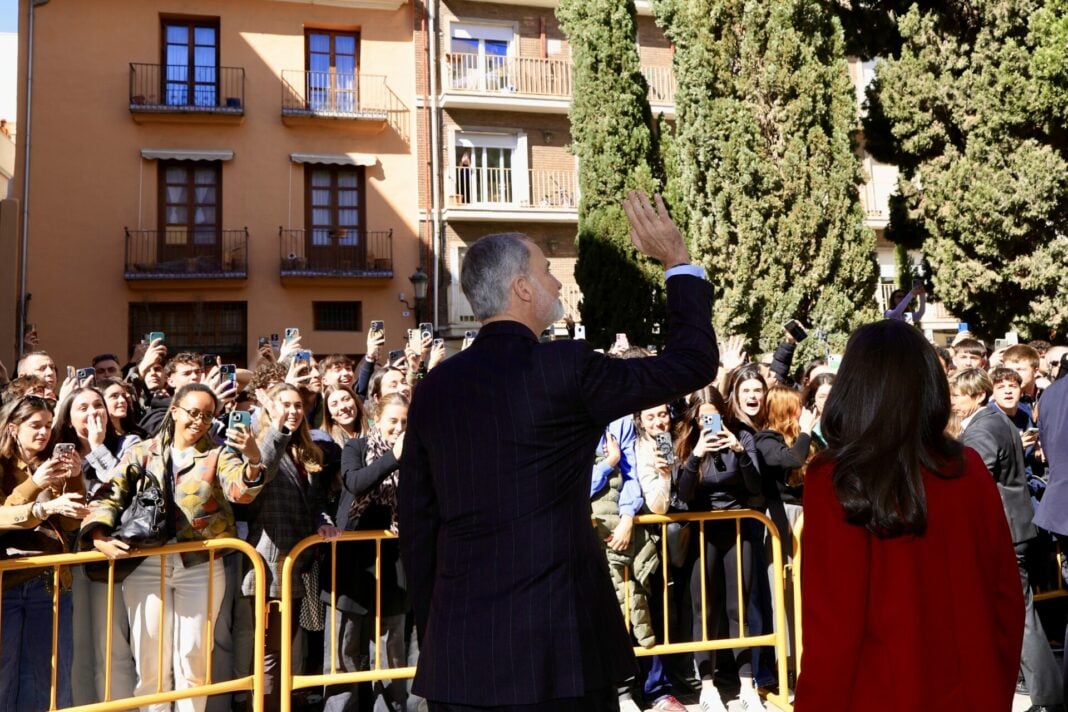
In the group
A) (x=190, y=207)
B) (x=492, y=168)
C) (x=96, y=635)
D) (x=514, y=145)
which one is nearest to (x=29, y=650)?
(x=96, y=635)

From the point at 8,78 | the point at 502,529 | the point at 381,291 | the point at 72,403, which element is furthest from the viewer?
the point at 8,78

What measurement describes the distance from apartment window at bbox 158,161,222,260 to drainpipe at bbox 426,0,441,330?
4529mm

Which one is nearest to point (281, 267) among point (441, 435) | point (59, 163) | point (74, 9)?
point (59, 163)

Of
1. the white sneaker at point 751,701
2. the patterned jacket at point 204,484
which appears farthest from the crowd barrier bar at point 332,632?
the white sneaker at point 751,701

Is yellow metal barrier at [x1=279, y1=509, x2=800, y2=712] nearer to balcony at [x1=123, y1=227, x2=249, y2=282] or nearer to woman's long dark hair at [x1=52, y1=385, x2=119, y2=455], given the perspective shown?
woman's long dark hair at [x1=52, y1=385, x2=119, y2=455]

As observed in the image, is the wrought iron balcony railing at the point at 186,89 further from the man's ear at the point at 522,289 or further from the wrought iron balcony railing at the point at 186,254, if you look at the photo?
the man's ear at the point at 522,289

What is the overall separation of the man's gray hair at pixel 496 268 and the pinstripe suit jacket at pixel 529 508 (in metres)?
0.11

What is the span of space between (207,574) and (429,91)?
697 inches

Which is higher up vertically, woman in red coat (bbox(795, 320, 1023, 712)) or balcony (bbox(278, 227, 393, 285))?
balcony (bbox(278, 227, 393, 285))

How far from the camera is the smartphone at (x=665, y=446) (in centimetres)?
524

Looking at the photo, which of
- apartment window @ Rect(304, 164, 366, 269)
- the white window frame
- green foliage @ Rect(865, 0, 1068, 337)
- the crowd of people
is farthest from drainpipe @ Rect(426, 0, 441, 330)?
the crowd of people

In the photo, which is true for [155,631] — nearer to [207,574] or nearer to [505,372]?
[207,574]

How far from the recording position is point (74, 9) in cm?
1920

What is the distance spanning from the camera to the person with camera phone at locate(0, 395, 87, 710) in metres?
4.06
